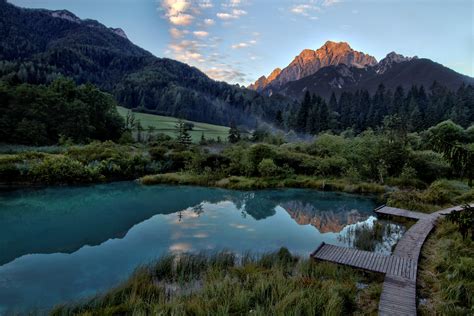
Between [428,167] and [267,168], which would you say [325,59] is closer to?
[428,167]

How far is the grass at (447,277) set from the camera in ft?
18.6

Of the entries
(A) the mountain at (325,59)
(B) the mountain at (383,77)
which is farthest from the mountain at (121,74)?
(A) the mountain at (325,59)

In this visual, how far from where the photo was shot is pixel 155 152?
2564cm

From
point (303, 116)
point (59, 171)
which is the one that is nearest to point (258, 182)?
point (59, 171)

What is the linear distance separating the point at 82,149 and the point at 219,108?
69.8 metres

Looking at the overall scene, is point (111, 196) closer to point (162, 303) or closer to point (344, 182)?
point (162, 303)

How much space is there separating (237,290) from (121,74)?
135 meters

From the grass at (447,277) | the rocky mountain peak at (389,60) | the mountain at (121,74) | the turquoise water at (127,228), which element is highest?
the rocky mountain peak at (389,60)

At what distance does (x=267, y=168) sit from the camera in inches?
878

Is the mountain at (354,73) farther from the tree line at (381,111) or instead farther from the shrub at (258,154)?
the shrub at (258,154)

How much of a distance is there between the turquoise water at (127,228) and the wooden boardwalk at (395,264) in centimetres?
155

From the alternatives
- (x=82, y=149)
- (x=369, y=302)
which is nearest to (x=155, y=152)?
(x=82, y=149)

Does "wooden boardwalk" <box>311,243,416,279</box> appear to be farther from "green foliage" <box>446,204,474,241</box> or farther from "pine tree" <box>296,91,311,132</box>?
"pine tree" <box>296,91,311,132</box>

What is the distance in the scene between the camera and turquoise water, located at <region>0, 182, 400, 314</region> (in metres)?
7.65
